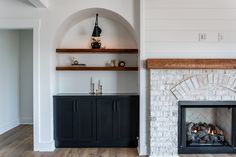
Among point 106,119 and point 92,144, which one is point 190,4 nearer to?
point 106,119

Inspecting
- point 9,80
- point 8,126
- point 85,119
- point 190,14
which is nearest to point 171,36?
point 190,14

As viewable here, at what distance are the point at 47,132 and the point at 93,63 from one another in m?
1.53

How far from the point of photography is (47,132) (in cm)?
455

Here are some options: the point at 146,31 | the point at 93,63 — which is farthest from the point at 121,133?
the point at 146,31

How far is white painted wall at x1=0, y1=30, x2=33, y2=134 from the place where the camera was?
5.77m

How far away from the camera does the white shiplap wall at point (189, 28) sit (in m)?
4.40

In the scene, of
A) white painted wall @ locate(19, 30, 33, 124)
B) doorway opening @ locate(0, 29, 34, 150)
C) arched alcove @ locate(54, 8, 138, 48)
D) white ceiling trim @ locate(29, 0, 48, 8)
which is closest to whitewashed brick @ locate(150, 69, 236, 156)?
arched alcove @ locate(54, 8, 138, 48)

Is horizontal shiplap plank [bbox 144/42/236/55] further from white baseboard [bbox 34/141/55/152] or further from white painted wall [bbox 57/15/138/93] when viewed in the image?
white baseboard [bbox 34/141/55/152]

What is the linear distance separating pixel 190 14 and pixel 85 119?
8.25 feet

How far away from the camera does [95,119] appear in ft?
15.3

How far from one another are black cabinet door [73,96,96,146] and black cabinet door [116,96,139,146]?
44cm

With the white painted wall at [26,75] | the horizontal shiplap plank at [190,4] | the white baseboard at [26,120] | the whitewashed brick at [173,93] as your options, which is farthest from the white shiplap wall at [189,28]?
the white baseboard at [26,120]

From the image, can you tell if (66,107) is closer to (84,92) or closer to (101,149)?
(84,92)

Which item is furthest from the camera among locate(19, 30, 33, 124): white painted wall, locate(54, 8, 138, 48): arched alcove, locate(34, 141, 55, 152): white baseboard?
locate(19, 30, 33, 124): white painted wall
